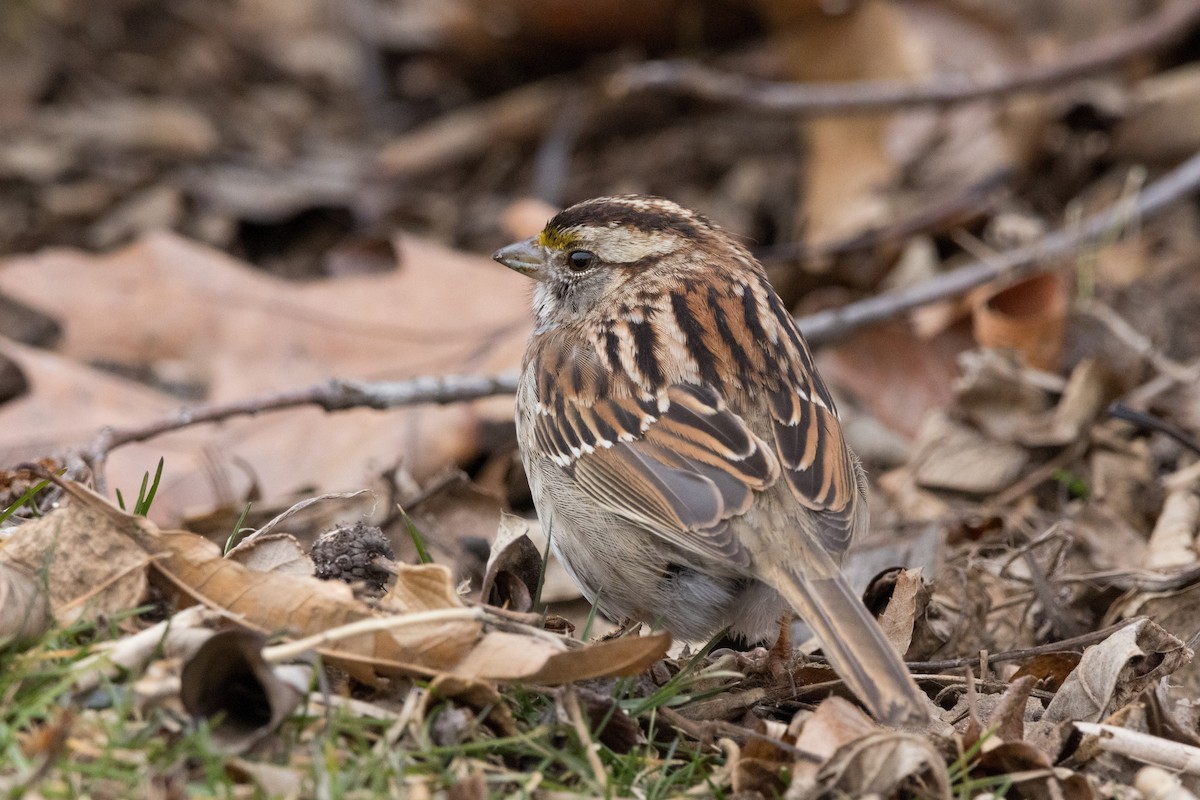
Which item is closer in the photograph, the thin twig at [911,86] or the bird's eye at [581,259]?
the bird's eye at [581,259]

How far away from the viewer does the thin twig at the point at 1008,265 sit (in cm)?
685

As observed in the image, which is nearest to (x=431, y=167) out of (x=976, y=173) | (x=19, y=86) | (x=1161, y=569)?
(x=19, y=86)

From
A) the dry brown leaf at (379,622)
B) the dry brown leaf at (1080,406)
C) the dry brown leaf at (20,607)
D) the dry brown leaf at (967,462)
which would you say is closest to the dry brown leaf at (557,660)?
the dry brown leaf at (379,622)

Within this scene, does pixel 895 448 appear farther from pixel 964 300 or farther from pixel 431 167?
pixel 431 167

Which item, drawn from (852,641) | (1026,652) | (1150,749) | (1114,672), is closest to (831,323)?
(1026,652)

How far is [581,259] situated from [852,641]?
6.84 ft

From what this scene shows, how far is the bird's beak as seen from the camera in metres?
5.38

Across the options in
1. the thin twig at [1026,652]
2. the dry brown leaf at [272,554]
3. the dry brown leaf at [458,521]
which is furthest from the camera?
the dry brown leaf at [458,521]

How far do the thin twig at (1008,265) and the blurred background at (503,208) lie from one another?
103mm

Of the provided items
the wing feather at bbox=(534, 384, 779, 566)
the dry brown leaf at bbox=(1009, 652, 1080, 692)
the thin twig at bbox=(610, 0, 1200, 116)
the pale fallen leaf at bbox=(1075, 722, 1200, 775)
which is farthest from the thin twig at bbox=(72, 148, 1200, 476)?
the pale fallen leaf at bbox=(1075, 722, 1200, 775)

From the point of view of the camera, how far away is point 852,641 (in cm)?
363

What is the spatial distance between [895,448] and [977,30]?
3.37 meters

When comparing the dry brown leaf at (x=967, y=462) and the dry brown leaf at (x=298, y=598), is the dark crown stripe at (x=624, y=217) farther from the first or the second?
the dry brown leaf at (x=298, y=598)

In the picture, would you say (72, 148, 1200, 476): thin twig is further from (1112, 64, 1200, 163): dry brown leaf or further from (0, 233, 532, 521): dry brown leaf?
(0, 233, 532, 521): dry brown leaf
